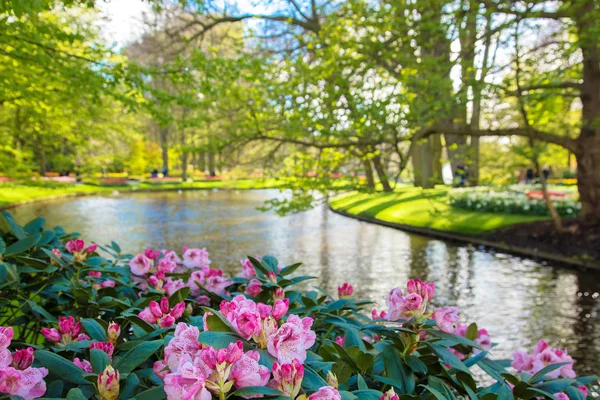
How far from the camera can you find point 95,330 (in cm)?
197

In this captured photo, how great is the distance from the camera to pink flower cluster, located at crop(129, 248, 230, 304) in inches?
111

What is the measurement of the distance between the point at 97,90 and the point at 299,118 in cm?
422

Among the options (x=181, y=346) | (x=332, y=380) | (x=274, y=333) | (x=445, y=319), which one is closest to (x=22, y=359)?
(x=181, y=346)

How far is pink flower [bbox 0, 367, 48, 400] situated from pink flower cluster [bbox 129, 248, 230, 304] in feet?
3.62

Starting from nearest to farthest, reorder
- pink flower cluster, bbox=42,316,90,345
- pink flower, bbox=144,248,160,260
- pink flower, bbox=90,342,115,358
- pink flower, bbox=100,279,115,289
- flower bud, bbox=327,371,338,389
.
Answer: flower bud, bbox=327,371,338,389 < pink flower, bbox=90,342,115,358 < pink flower cluster, bbox=42,316,90,345 < pink flower, bbox=100,279,115,289 < pink flower, bbox=144,248,160,260

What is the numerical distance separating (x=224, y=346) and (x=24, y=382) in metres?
0.56

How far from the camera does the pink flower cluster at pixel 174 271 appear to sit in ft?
9.27

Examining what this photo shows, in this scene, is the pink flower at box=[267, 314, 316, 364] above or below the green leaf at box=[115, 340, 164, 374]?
above

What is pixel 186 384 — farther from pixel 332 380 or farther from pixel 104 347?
pixel 104 347

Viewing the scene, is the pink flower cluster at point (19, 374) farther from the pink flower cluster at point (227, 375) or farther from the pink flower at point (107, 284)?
the pink flower at point (107, 284)

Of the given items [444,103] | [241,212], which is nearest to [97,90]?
[444,103]

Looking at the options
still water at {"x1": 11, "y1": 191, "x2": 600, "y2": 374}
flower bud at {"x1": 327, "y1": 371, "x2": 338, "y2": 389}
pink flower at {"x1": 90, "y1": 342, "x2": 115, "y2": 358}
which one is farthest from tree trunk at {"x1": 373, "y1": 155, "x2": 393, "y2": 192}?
flower bud at {"x1": 327, "y1": 371, "x2": 338, "y2": 389}

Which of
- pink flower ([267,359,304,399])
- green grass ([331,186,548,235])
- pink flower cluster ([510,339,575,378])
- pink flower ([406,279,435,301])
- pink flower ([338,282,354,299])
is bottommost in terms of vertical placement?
green grass ([331,186,548,235])

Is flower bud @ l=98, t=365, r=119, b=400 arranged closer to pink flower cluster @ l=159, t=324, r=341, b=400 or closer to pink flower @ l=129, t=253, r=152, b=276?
pink flower cluster @ l=159, t=324, r=341, b=400
